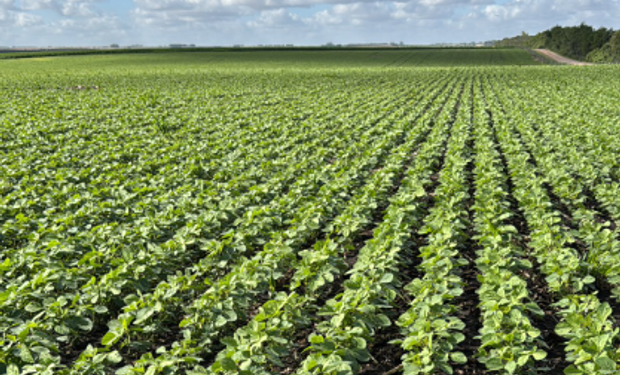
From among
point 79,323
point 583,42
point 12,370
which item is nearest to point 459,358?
point 79,323

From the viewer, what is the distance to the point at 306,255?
507 cm

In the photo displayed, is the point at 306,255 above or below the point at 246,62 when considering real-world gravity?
below

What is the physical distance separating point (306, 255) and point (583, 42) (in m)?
122

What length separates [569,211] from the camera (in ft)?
24.9

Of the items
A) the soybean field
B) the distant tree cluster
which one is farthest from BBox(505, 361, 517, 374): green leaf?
the distant tree cluster

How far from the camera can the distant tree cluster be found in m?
87.3

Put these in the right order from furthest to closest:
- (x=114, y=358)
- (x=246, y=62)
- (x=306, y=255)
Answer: (x=246, y=62) < (x=306, y=255) < (x=114, y=358)

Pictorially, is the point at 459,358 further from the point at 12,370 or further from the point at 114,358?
the point at 12,370

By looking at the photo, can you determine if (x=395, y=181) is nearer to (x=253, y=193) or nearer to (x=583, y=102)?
(x=253, y=193)

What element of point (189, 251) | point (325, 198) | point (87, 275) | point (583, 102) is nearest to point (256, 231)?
point (189, 251)

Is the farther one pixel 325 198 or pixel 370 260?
pixel 325 198

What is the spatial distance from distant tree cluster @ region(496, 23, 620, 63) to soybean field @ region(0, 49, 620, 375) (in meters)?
91.8

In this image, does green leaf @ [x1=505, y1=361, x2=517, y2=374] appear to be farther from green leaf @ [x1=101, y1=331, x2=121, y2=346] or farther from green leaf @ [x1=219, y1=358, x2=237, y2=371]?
green leaf @ [x1=101, y1=331, x2=121, y2=346]

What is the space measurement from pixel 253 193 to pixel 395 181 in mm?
3241
